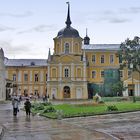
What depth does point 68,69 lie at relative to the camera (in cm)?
9750

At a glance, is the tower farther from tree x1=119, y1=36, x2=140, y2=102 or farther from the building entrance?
tree x1=119, y1=36, x2=140, y2=102

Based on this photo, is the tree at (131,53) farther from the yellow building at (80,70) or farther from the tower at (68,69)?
the tower at (68,69)

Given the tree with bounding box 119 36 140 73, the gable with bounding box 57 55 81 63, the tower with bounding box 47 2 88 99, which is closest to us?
the tree with bounding box 119 36 140 73

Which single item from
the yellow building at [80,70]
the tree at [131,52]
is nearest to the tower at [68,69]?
the yellow building at [80,70]

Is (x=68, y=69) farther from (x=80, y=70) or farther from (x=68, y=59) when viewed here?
(x=80, y=70)

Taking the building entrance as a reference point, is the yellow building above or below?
above

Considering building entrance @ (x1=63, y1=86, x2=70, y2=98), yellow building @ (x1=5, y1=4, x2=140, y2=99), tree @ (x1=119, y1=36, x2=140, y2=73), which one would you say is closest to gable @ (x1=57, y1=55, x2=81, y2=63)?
yellow building @ (x1=5, y1=4, x2=140, y2=99)

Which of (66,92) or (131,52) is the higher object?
(131,52)

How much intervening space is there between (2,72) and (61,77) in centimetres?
2134

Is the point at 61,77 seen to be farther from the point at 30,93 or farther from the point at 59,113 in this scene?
the point at 59,113

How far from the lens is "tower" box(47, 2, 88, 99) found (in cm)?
9606

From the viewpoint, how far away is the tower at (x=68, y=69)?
315 feet

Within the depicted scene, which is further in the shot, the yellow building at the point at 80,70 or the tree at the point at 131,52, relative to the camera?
the yellow building at the point at 80,70

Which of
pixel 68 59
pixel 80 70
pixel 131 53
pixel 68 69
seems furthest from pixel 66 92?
pixel 131 53
